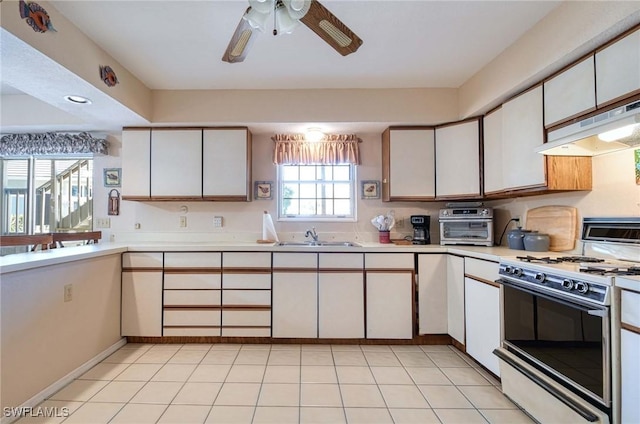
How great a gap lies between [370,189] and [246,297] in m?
1.77

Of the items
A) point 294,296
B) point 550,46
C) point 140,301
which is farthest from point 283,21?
point 140,301

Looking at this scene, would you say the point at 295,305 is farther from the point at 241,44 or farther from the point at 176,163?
the point at 241,44

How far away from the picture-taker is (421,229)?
10.6 feet

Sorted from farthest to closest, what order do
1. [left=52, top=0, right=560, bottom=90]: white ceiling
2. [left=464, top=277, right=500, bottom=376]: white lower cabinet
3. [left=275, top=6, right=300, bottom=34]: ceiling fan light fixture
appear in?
[left=464, top=277, right=500, bottom=376]: white lower cabinet → [left=52, top=0, right=560, bottom=90]: white ceiling → [left=275, top=6, right=300, bottom=34]: ceiling fan light fixture

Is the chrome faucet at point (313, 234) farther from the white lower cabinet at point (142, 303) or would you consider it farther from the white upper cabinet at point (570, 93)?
the white upper cabinet at point (570, 93)

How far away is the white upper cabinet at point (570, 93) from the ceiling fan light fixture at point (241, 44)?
76.2 inches

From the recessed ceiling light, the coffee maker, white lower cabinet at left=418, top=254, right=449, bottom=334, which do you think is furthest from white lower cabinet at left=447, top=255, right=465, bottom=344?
the recessed ceiling light

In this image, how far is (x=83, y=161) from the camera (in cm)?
354

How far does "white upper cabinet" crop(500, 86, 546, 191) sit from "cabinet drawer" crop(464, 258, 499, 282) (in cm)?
66

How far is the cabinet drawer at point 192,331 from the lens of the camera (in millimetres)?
2840

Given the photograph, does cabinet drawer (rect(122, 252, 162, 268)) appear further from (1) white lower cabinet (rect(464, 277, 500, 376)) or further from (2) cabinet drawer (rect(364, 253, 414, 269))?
(1) white lower cabinet (rect(464, 277, 500, 376))

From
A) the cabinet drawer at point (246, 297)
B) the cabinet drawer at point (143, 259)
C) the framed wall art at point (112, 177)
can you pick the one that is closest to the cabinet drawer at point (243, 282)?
the cabinet drawer at point (246, 297)

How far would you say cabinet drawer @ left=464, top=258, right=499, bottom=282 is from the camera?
7.12 feet

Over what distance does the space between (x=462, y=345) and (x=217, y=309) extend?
2211 millimetres
